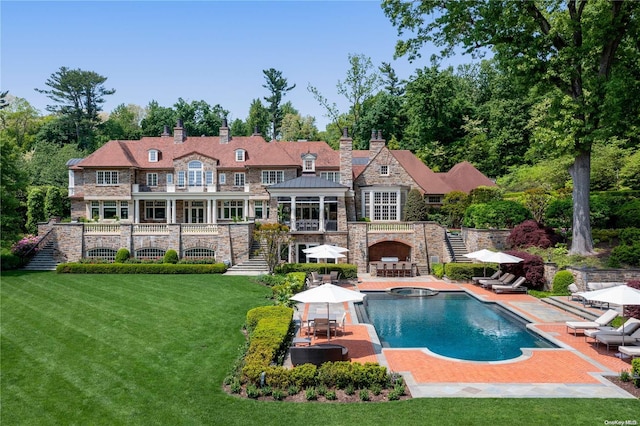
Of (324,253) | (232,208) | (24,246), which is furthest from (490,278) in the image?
(24,246)

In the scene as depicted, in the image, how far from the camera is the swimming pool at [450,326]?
49.5 ft

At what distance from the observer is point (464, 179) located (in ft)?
145

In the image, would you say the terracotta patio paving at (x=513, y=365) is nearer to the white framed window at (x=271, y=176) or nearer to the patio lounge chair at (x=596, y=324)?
the patio lounge chair at (x=596, y=324)

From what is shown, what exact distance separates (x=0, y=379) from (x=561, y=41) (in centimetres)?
2781

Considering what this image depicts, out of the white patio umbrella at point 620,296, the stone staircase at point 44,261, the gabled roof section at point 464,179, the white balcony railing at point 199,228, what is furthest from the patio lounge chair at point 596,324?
the stone staircase at point 44,261

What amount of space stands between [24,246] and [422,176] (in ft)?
109

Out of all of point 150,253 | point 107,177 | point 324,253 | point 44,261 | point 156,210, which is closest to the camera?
point 324,253

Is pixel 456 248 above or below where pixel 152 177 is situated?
below

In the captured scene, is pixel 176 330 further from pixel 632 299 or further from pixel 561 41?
pixel 561 41

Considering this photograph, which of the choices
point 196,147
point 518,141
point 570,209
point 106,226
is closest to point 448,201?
point 570,209

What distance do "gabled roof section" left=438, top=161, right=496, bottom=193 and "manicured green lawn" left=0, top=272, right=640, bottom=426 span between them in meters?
28.4

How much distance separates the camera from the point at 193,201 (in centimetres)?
4178

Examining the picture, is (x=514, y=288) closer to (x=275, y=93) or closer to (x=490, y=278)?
(x=490, y=278)

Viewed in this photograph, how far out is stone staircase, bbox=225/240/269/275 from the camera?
30.0 metres
